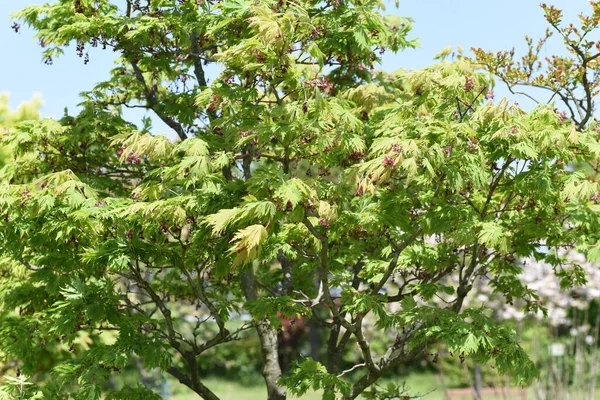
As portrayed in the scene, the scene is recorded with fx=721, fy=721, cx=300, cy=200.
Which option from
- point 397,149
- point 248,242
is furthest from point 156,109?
point 248,242

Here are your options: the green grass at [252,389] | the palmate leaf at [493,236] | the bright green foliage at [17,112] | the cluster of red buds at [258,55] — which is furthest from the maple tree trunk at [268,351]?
the green grass at [252,389]

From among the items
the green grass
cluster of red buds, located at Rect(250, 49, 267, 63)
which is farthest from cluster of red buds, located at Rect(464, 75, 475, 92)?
the green grass

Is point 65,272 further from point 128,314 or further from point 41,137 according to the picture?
point 41,137

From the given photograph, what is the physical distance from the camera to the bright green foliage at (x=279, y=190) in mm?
6074

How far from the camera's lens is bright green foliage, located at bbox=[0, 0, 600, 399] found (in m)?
6.07

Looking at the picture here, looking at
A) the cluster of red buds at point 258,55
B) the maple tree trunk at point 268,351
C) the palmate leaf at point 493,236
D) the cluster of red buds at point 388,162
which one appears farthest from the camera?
the maple tree trunk at point 268,351

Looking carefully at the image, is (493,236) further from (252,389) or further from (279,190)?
(252,389)

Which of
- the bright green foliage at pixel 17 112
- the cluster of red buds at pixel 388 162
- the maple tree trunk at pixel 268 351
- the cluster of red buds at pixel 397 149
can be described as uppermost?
the bright green foliage at pixel 17 112

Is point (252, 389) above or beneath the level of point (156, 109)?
beneath

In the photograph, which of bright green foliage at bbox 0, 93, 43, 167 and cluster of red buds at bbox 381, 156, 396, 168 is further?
bright green foliage at bbox 0, 93, 43, 167

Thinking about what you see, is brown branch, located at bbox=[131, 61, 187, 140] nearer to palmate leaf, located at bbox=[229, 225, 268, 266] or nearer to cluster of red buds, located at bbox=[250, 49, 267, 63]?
cluster of red buds, located at bbox=[250, 49, 267, 63]

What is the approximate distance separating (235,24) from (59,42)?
2.45m

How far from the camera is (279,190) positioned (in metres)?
5.33

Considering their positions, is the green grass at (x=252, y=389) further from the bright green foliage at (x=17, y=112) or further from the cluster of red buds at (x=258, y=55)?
the cluster of red buds at (x=258, y=55)
